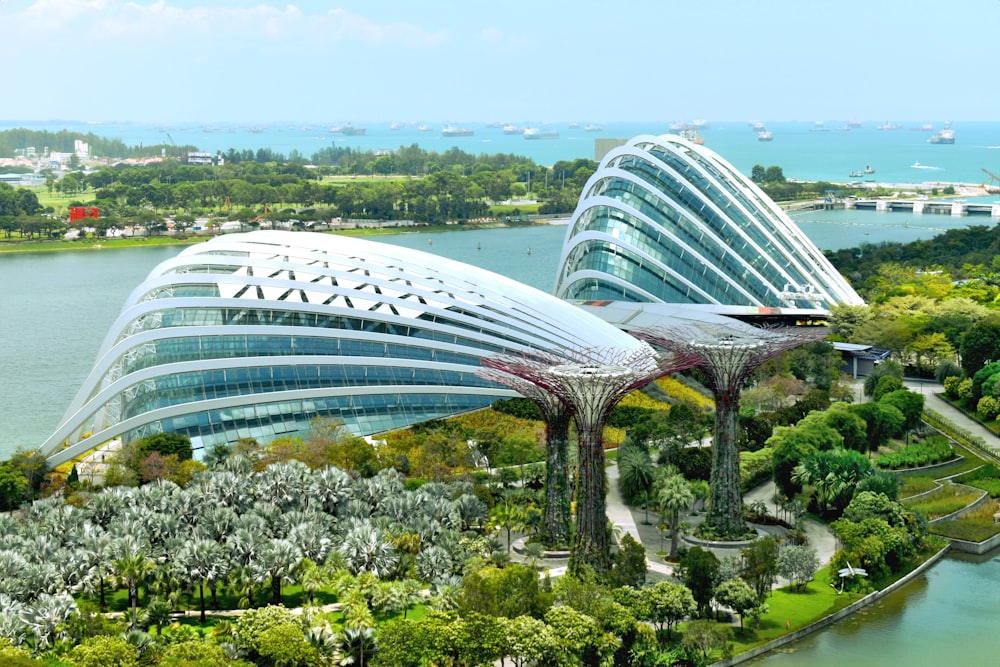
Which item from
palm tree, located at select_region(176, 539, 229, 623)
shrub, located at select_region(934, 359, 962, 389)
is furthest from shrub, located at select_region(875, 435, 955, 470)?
palm tree, located at select_region(176, 539, 229, 623)

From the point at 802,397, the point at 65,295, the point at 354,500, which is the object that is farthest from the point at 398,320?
the point at 65,295

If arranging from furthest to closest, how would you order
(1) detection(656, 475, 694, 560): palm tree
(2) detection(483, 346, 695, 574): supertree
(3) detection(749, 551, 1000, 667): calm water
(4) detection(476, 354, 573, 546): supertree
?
(1) detection(656, 475, 694, 560): palm tree → (4) detection(476, 354, 573, 546): supertree → (2) detection(483, 346, 695, 574): supertree → (3) detection(749, 551, 1000, 667): calm water

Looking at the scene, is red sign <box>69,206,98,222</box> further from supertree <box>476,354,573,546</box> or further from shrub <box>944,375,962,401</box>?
supertree <box>476,354,573,546</box>

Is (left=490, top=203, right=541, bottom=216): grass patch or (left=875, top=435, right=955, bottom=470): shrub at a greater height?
(left=490, top=203, right=541, bottom=216): grass patch

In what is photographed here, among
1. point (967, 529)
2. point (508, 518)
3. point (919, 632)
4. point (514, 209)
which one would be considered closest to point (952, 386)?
point (967, 529)

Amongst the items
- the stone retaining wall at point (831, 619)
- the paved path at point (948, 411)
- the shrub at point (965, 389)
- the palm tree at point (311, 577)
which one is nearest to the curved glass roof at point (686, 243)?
the paved path at point (948, 411)

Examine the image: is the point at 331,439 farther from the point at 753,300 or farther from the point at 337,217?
the point at 337,217
